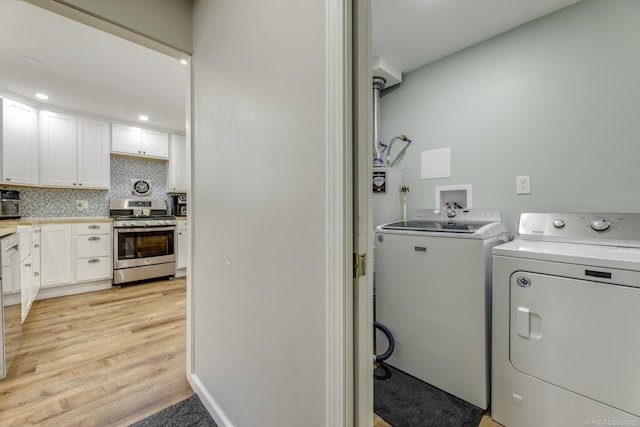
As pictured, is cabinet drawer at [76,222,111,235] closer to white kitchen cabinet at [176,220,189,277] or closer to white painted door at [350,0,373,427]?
white kitchen cabinet at [176,220,189,277]

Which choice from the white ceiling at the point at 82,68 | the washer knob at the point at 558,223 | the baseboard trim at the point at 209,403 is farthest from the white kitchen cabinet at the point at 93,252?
the washer knob at the point at 558,223

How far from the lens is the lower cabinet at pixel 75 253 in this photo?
306 centimetres

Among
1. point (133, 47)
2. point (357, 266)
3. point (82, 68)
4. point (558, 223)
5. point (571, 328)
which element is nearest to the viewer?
point (357, 266)

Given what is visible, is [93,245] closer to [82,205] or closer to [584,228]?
[82,205]

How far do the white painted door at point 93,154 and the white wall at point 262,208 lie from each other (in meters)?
3.11

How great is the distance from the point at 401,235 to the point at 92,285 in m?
3.99

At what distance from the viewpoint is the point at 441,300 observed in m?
1.56

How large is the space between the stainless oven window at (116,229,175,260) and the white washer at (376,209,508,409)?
3415 mm

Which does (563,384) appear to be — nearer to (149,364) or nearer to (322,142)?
(322,142)

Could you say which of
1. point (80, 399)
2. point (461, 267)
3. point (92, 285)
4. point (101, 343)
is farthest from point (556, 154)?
point (92, 285)

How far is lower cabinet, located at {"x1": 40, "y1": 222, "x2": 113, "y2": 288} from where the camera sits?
306 cm

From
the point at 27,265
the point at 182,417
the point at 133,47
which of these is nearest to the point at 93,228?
the point at 27,265

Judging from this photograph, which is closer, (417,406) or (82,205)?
(417,406)

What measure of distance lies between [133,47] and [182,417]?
258 cm
